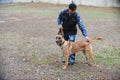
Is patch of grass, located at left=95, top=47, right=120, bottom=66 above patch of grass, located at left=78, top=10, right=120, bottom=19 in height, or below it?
above

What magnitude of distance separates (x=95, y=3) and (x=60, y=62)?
18.5 meters

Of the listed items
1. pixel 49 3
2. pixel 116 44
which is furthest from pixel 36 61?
pixel 49 3

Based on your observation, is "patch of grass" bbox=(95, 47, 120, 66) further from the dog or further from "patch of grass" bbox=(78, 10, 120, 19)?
"patch of grass" bbox=(78, 10, 120, 19)

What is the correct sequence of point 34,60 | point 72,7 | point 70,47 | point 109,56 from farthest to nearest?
point 109,56 → point 34,60 → point 70,47 → point 72,7

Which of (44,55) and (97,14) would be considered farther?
(97,14)

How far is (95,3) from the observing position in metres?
26.8

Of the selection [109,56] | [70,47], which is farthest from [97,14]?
[70,47]

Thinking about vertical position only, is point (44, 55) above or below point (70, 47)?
below

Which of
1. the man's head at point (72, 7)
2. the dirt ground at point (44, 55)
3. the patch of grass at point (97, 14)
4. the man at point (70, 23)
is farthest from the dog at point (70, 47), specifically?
the patch of grass at point (97, 14)

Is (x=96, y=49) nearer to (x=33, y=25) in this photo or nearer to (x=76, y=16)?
(x=76, y=16)

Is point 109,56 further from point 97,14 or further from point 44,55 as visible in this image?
point 97,14

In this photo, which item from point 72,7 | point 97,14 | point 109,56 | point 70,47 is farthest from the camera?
point 97,14

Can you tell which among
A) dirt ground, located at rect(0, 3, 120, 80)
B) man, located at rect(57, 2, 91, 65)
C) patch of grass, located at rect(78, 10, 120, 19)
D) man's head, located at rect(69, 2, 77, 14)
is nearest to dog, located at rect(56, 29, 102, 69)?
man, located at rect(57, 2, 91, 65)

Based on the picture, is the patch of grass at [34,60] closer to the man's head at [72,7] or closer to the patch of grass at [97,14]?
the man's head at [72,7]
